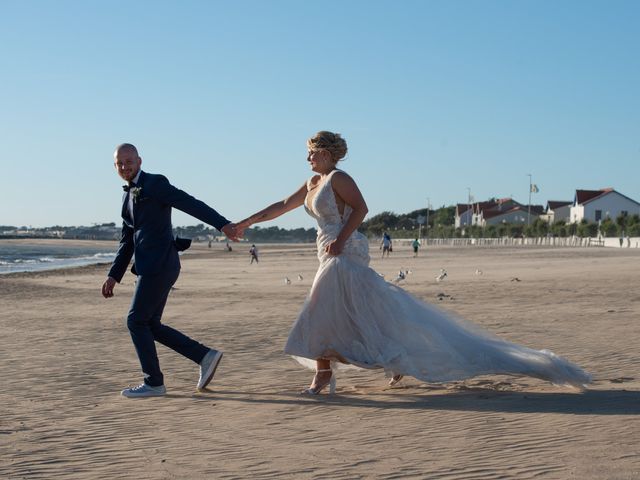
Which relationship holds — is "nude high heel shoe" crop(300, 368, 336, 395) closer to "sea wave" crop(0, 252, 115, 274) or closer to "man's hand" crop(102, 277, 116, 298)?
"man's hand" crop(102, 277, 116, 298)

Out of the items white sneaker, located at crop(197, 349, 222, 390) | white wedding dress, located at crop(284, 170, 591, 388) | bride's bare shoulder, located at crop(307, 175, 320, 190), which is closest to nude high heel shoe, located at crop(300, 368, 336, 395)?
white wedding dress, located at crop(284, 170, 591, 388)

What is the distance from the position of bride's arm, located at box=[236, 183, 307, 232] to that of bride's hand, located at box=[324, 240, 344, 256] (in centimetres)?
54

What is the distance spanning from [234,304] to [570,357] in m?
8.98

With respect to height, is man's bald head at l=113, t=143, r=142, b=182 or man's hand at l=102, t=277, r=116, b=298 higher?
man's bald head at l=113, t=143, r=142, b=182

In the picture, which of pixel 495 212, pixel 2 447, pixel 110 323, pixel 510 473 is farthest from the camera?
pixel 495 212

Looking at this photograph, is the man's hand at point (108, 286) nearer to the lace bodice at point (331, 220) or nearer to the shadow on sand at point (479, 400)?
the shadow on sand at point (479, 400)

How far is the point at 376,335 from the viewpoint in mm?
6516

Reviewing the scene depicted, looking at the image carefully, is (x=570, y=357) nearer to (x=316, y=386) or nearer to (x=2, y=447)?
(x=316, y=386)

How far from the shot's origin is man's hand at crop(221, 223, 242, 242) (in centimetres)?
689

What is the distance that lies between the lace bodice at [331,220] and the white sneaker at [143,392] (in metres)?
1.56

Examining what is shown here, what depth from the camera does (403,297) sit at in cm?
676

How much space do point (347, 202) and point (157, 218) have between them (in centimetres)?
140

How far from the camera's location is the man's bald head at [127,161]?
670 centimetres

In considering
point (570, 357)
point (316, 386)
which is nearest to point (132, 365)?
point (316, 386)
